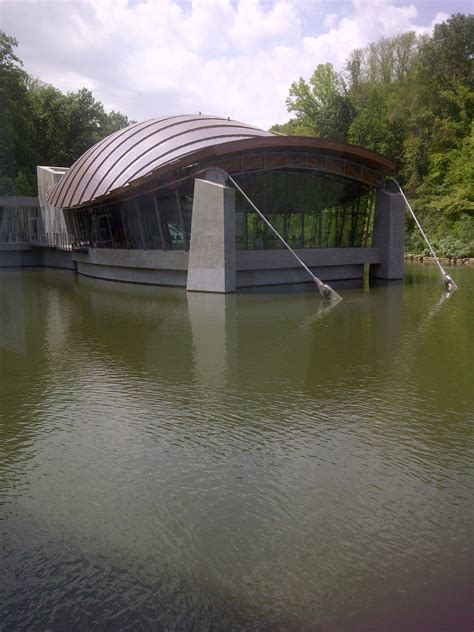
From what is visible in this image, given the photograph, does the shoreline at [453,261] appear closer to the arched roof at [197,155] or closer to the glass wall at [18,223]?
the arched roof at [197,155]

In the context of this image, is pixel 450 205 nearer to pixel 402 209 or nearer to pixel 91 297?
pixel 402 209

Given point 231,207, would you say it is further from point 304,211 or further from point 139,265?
point 139,265

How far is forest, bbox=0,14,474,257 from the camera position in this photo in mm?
42562

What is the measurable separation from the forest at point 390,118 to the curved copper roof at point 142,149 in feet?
14.4

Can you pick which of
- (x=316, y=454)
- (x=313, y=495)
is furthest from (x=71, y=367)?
(x=313, y=495)

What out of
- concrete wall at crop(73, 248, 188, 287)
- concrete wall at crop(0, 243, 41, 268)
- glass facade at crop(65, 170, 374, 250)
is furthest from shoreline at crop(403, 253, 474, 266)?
concrete wall at crop(0, 243, 41, 268)

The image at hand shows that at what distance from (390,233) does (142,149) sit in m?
12.0

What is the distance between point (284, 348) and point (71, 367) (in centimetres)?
415

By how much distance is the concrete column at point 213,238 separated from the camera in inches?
844

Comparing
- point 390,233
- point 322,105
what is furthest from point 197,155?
point 322,105

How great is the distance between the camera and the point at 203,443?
273 inches

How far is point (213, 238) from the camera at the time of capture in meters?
21.7

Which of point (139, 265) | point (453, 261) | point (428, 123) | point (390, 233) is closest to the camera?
point (139, 265)

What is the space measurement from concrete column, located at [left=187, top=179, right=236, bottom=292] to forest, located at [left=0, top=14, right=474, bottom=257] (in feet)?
45.7
